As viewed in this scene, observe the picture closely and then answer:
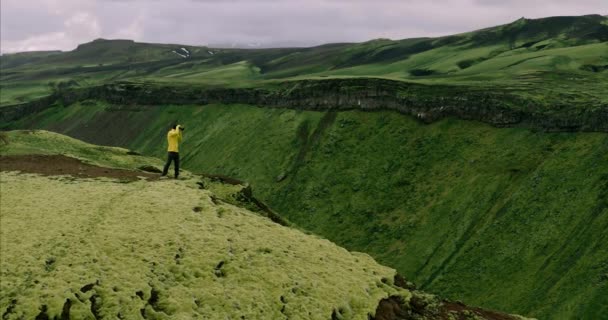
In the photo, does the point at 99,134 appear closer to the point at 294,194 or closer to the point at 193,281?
the point at 294,194

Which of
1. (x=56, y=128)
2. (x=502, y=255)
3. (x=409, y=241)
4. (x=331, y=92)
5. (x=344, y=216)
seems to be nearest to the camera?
(x=502, y=255)

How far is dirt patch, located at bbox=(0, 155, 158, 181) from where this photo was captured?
145 ft

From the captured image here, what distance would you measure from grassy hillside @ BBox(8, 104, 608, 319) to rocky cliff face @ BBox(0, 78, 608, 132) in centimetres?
238

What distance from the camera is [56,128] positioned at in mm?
197125

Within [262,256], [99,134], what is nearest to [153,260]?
[262,256]

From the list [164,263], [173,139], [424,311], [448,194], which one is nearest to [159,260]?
[164,263]

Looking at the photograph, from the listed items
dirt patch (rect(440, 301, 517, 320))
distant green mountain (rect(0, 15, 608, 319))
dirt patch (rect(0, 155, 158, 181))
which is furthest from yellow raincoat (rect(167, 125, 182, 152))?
distant green mountain (rect(0, 15, 608, 319))

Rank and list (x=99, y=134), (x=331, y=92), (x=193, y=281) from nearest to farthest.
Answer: (x=193, y=281) < (x=331, y=92) < (x=99, y=134)

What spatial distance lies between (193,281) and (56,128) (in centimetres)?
18593

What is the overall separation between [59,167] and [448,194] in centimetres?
7225

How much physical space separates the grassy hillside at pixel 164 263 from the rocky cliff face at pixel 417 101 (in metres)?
73.7

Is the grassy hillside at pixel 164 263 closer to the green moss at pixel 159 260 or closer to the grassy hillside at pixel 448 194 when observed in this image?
the green moss at pixel 159 260

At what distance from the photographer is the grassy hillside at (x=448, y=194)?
76938 millimetres

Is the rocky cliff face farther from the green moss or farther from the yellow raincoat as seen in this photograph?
the yellow raincoat
